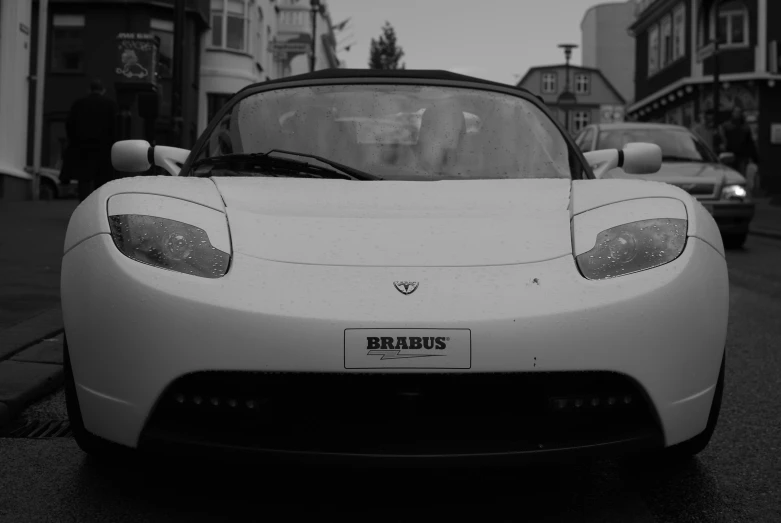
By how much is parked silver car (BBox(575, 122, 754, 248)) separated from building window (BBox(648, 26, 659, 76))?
32.6 meters

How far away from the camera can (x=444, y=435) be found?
103 inches

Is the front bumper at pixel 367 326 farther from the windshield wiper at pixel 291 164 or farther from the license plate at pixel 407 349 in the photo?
the windshield wiper at pixel 291 164

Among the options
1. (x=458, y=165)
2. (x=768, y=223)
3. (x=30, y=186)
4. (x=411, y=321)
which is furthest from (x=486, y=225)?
(x=30, y=186)

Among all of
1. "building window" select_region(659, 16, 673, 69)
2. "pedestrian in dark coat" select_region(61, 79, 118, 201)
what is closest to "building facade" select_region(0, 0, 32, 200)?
"pedestrian in dark coat" select_region(61, 79, 118, 201)

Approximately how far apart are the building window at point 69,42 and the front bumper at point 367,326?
101ft

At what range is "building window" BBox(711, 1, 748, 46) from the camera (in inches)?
1416

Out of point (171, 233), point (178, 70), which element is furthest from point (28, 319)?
point (178, 70)

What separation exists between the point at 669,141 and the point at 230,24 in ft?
82.3

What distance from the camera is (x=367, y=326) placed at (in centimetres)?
255

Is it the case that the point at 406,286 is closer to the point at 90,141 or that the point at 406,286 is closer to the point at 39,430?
the point at 39,430

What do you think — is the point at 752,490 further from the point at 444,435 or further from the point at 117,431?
the point at 117,431

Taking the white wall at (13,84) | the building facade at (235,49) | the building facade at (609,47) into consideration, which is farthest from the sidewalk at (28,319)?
the building facade at (609,47)

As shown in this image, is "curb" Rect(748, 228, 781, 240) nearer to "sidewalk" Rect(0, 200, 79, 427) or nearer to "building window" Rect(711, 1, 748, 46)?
"sidewalk" Rect(0, 200, 79, 427)

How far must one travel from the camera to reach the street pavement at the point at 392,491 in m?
2.76
